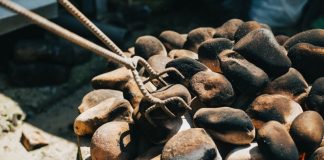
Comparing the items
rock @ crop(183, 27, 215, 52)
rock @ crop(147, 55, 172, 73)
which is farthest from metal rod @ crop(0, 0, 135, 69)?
rock @ crop(183, 27, 215, 52)

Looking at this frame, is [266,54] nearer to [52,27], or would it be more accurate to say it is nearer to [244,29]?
[244,29]

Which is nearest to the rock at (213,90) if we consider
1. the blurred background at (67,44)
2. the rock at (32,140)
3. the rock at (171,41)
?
the rock at (171,41)

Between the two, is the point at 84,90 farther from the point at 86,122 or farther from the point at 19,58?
the point at 86,122

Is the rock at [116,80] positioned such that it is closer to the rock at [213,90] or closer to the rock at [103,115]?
the rock at [103,115]

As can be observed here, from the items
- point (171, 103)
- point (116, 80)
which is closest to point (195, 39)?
point (116, 80)

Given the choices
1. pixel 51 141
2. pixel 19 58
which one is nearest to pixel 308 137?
pixel 51 141

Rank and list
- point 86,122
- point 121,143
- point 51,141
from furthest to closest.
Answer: point 51,141 < point 86,122 < point 121,143
